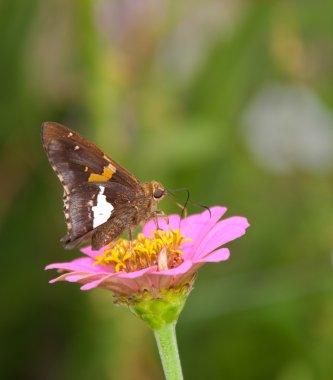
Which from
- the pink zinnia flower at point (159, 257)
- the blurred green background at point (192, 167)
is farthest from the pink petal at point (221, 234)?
the blurred green background at point (192, 167)

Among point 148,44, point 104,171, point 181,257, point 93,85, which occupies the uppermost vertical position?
point 148,44

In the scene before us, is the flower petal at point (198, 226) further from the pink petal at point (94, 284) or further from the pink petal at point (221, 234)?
the pink petal at point (94, 284)

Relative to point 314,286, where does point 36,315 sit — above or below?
above

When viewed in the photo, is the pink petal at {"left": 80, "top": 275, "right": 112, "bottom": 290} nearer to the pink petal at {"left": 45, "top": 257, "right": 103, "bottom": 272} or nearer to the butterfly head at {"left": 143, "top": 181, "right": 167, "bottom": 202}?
the pink petal at {"left": 45, "top": 257, "right": 103, "bottom": 272}

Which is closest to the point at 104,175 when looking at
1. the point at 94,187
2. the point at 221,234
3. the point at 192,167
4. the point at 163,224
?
the point at 94,187

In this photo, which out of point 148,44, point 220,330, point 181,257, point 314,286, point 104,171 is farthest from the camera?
point 148,44

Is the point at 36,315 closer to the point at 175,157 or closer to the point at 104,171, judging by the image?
the point at 175,157

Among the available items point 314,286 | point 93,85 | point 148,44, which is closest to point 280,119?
point 148,44

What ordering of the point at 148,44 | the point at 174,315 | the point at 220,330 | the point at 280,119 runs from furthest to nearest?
the point at 280,119, the point at 148,44, the point at 220,330, the point at 174,315

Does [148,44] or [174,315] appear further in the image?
[148,44]

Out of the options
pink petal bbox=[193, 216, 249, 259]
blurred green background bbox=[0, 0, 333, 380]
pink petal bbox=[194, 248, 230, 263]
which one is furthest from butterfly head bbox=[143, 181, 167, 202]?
blurred green background bbox=[0, 0, 333, 380]
